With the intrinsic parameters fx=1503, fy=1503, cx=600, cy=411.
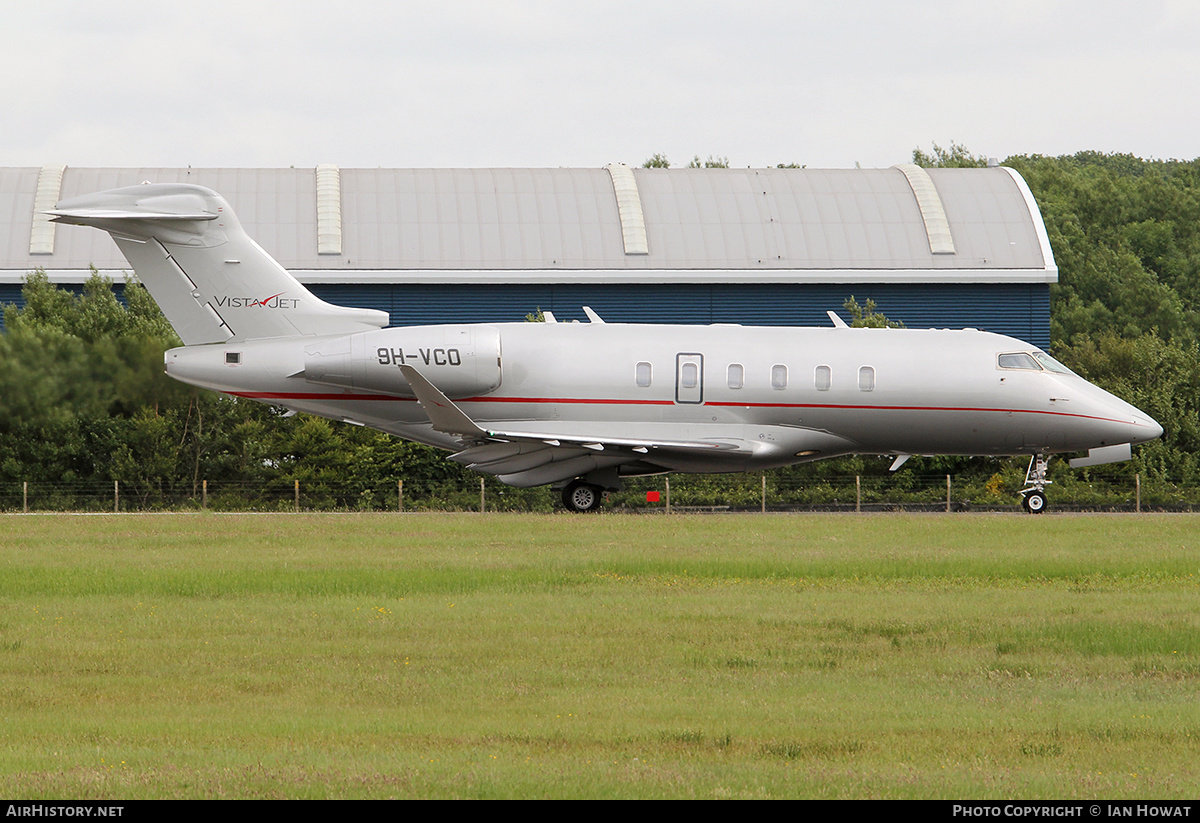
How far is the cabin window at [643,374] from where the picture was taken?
2939cm

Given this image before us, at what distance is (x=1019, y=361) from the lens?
3025 cm

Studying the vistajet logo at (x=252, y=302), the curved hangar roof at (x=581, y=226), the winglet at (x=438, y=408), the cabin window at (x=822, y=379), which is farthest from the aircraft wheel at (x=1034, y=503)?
the curved hangar roof at (x=581, y=226)

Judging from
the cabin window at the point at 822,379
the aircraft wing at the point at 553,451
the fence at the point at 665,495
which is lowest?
the fence at the point at 665,495

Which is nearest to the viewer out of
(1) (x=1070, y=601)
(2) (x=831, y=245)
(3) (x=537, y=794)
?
(3) (x=537, y=794)

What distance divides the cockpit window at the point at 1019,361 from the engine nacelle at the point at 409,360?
10128 mm

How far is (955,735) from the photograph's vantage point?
1011cm

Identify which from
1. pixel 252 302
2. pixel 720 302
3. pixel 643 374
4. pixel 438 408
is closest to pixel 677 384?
pixel 643 374

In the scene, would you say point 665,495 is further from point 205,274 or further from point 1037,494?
point 205,274

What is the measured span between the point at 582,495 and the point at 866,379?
241 inches

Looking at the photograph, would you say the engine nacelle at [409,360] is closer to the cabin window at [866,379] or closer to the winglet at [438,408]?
the winglet at [438,408]
